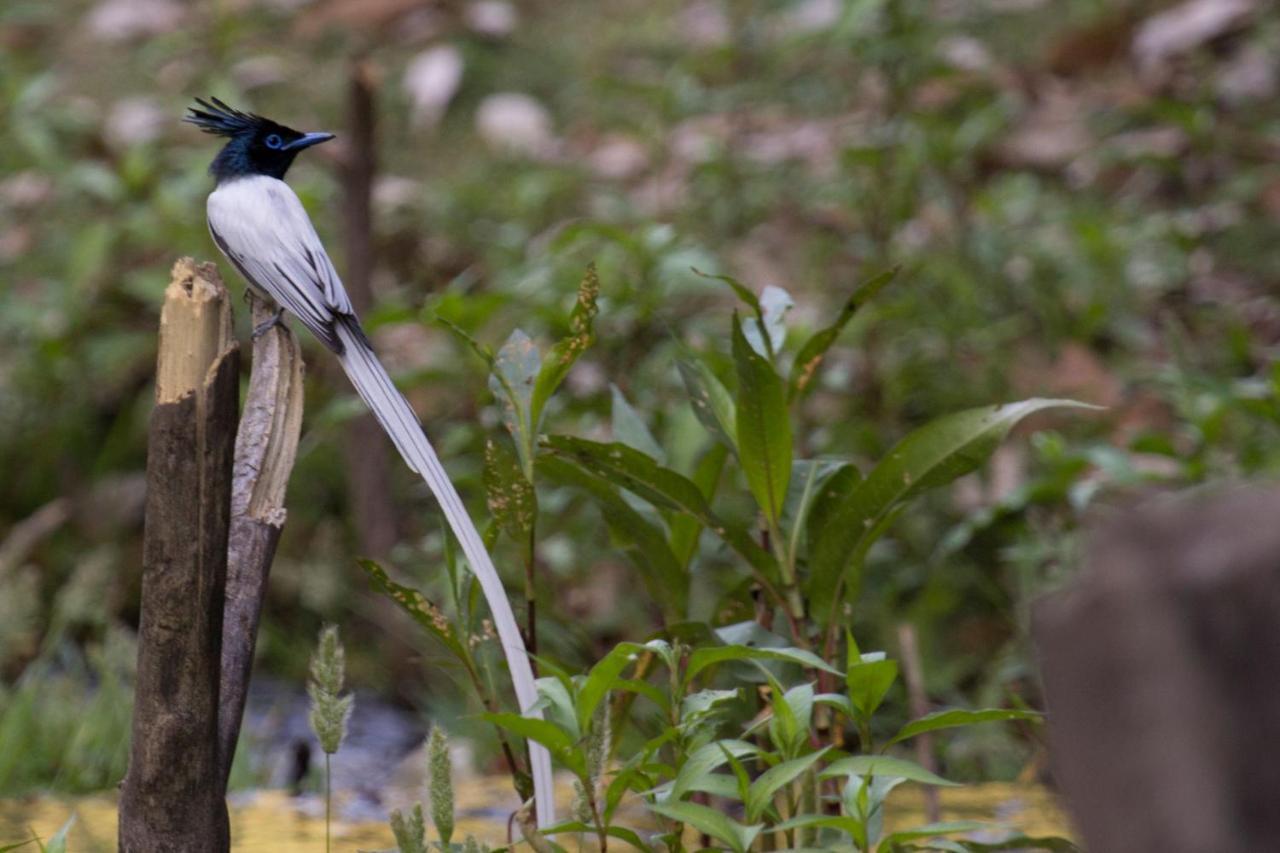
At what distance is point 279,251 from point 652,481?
58 cm

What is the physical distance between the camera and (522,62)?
654 cm

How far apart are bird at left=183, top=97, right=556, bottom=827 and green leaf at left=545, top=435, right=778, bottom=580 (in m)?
0.18

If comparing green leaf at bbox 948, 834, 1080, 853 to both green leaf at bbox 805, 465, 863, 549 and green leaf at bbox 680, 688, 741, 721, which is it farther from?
green leaf at bbox 805, 465, 863, 549

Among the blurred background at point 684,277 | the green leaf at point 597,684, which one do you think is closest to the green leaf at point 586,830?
the green leaf at point 597,684

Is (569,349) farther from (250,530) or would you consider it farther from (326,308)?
(250,530)

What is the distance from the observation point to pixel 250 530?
1729 mm

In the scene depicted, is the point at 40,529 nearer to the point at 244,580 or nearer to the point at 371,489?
the point at 371,489

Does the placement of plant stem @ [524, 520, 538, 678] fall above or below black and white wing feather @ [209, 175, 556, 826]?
below

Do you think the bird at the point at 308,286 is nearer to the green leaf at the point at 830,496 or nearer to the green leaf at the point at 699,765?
the green leaf at the point at 699,765

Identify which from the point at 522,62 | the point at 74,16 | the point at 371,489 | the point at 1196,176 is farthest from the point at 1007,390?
the point at 74,16

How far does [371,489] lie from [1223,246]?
2.95m

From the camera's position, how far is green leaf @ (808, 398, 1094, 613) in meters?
1.87

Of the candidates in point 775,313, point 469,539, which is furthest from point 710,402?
point 469,539

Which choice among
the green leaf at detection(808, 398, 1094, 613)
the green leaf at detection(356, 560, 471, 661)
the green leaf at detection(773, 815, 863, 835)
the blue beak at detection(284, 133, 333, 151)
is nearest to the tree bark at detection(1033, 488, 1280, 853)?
the green leaf at detection(773, 815, 863, 835)
